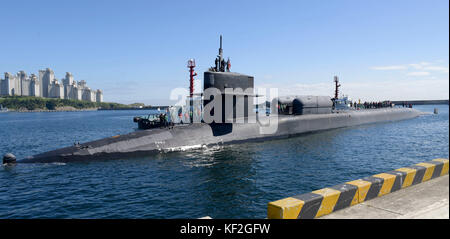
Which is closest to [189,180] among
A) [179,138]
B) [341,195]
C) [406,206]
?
[179,138]

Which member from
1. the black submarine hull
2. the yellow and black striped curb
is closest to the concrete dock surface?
the yellow and black striped curb

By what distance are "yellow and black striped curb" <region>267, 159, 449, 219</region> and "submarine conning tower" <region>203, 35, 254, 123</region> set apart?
14231 millimetres

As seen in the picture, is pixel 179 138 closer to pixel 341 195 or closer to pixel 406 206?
pixel 341 195

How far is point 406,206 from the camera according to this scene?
6.99m

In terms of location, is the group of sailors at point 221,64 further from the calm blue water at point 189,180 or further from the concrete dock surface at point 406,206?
the concrete dock surface at point 406,206

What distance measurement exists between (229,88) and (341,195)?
50.8ft

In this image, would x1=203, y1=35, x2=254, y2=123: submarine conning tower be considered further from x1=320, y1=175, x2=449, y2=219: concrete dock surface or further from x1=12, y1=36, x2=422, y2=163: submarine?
x1=320, y1=175, x2=449, y2=219: concrete dock surface

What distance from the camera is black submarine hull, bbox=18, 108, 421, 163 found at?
17312 millimetres

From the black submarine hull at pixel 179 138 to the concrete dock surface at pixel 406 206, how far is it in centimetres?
1431

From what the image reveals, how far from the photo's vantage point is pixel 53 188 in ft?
41.9

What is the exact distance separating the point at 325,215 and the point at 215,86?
1554 cm

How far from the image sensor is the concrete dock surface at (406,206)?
253 inches
